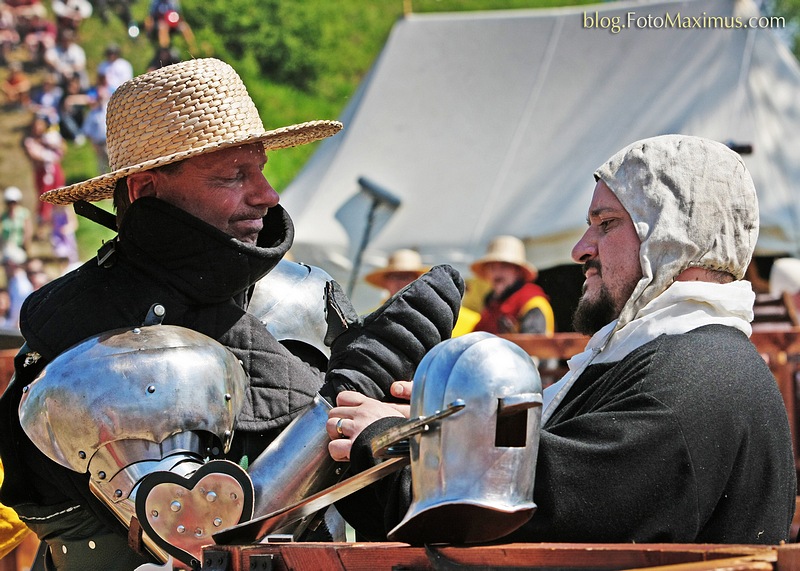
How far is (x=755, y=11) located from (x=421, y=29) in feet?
8.79

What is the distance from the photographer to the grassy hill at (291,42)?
67.2 feet

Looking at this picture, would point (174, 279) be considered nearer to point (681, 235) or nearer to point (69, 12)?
point (681, 235)

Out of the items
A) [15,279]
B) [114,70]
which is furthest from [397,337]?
[114,70]

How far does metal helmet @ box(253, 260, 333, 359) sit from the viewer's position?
2.69 metres

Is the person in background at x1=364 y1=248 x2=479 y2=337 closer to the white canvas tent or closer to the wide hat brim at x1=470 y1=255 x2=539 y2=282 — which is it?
the wide hat brim at x1=470 y1=255 x2=539 y2=282

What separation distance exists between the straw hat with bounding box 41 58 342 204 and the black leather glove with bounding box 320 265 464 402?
482 millimetres

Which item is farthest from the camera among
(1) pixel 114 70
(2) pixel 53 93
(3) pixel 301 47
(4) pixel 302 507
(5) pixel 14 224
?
(3) pixel 301 47

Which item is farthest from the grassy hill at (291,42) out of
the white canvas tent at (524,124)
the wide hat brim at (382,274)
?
the wide hat brim at (382,274)

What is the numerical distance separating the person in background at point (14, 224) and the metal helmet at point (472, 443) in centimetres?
1478

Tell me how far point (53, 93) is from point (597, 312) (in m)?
16.4

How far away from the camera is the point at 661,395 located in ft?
6.51

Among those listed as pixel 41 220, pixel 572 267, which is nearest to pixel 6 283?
pixel 41 220

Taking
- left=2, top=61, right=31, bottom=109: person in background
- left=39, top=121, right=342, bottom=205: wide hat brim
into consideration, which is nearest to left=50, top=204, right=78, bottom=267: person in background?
left=2, top=61, right=31, bottom=109: person in background

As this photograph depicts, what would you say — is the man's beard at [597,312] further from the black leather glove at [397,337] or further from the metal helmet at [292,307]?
the metal helmet at [292,307]
